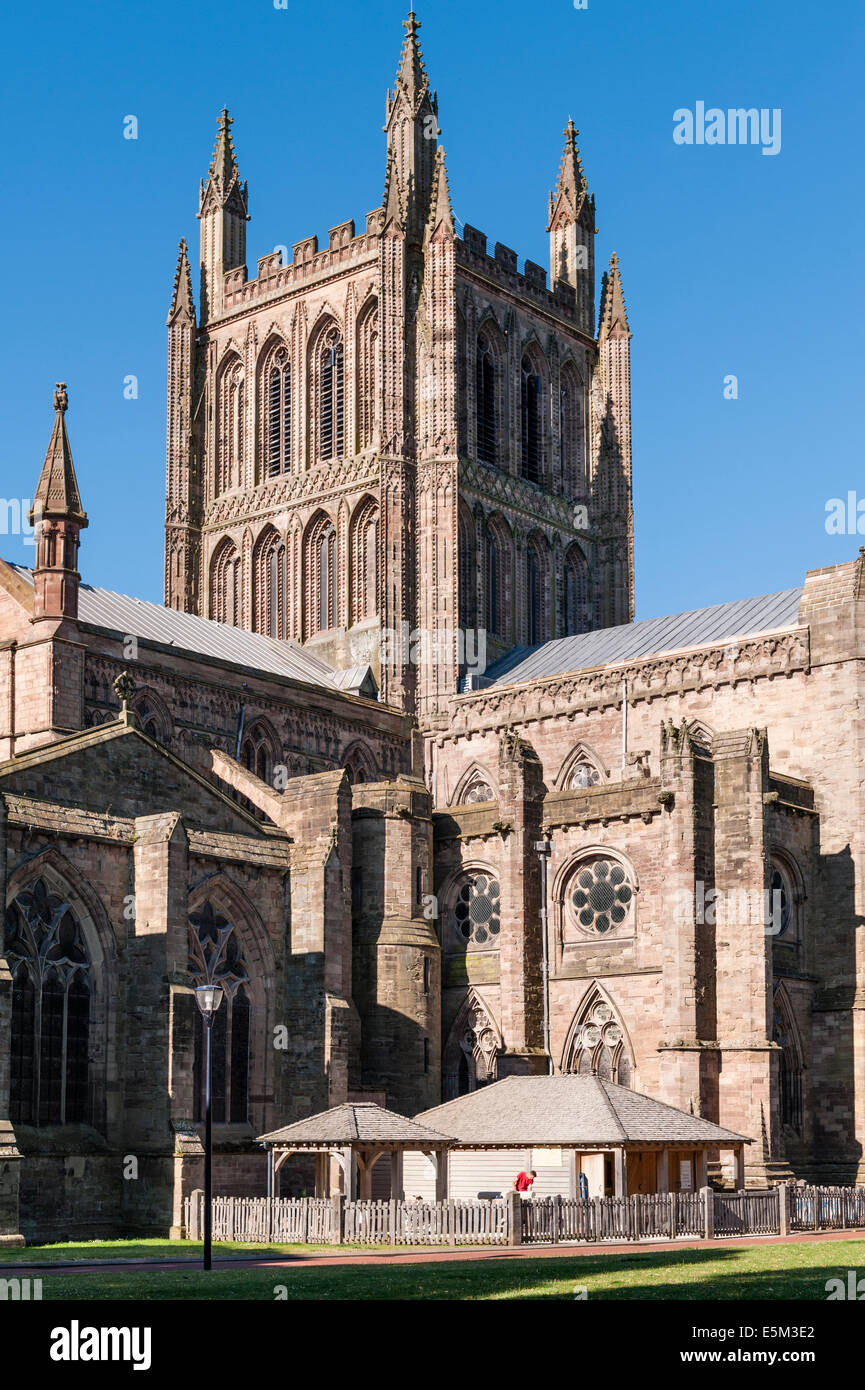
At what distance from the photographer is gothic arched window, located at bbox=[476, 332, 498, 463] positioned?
71.7 metres

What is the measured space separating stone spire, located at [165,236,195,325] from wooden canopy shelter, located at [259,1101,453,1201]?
1938 inches

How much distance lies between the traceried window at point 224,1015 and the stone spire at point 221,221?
141 feet

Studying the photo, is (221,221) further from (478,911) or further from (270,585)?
(478,911)

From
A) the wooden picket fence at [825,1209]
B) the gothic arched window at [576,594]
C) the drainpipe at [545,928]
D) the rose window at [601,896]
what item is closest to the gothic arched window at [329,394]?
the gothic arched window at [576,594]

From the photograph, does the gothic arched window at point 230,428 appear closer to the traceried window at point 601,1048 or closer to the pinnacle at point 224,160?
the pinnacle at point 224,160

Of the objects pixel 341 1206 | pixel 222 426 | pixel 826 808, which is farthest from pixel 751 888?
pixel 222 426

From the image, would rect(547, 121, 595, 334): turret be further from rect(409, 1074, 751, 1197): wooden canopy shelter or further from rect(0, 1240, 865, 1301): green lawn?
rect(0, 1240, 865, 1301): green lawn

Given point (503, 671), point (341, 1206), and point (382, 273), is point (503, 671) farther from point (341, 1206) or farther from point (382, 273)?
point (341, 1206)

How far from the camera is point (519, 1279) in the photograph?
2273cm

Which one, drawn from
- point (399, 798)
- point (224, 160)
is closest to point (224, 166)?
point (224, 160)

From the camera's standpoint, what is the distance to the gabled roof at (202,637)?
54750mm

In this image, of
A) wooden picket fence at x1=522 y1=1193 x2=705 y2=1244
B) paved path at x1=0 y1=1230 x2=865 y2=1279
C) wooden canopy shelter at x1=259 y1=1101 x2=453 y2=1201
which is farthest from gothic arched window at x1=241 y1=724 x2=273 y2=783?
paved path at x1=0 y1=1230 x2=865 y2=1279

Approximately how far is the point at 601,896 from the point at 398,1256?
19.4 meters
